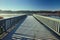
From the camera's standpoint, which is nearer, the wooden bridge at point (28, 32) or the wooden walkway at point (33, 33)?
the wooden bridge at point (28, 32)

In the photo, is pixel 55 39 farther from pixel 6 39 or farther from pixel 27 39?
pixel 6 39

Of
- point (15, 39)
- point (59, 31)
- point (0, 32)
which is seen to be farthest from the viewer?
point (59, 31)

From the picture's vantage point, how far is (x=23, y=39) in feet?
34.8

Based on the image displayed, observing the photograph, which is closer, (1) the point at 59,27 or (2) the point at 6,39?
(2) the point at 6,39

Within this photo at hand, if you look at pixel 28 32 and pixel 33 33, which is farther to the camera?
pixel 28 32

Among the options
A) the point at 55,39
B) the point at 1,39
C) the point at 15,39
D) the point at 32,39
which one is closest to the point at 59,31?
the point at 55,39

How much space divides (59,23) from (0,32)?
16.8ft

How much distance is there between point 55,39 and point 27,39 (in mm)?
2106

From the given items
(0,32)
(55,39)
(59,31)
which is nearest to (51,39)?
(55,39)

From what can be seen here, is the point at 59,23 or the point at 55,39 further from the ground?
the point at 59,23

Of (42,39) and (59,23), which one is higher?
(59,23)

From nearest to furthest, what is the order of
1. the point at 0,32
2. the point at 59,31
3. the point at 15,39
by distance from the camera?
the point at 15,39 < the point at 0,32 < the point at 59,31

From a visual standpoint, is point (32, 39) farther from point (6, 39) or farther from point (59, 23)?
point (59, 23)

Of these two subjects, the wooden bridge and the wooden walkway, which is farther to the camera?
the wooden walkway
